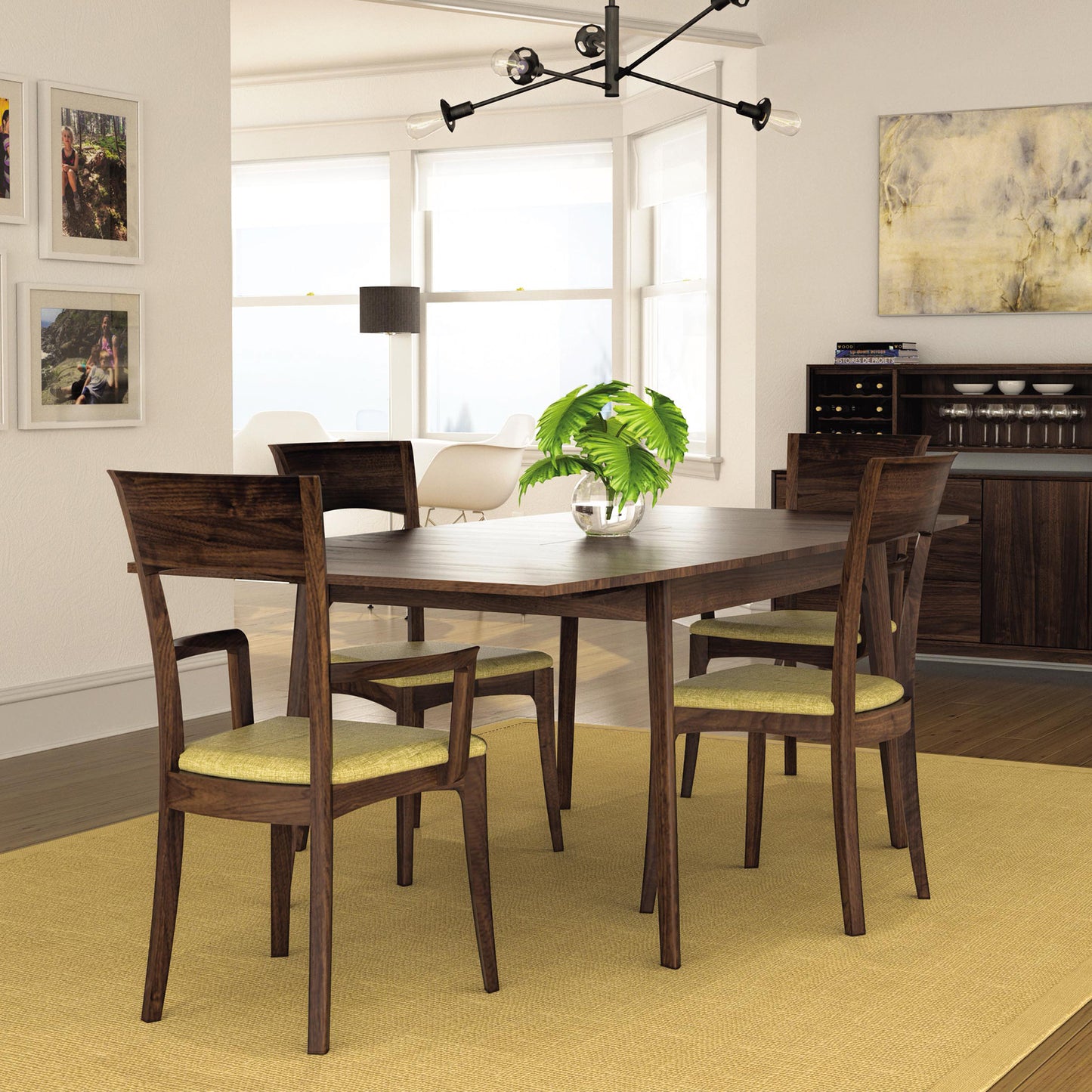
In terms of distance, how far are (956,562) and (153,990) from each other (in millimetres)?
4127

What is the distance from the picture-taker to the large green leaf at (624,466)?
10.5 feet

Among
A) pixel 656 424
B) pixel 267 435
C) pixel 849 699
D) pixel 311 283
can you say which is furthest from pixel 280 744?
pixel 311 283

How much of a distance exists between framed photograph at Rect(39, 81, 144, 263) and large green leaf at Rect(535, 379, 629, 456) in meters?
2.06

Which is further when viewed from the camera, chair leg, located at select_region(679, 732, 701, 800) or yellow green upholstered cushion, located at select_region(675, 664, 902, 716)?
chair leg, located at select_region(679, 732, 701, 800)

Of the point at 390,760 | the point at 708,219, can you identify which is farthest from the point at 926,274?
the point at 390,760

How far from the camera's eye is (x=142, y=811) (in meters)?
3.88

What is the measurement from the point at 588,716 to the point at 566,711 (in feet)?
4.07

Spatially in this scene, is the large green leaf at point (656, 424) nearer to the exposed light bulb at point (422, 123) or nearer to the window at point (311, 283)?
the exposed light bulb at point (422, 123)

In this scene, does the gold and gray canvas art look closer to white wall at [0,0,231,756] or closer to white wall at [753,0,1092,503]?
white wall at [753,0,1092,503]

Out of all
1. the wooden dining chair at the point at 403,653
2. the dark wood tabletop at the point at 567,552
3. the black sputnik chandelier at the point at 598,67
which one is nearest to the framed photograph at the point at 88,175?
the black sputnik chandelier at the point at 598,67

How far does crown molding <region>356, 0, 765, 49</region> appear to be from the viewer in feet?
18.7

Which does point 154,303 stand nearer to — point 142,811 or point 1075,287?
point 142,811

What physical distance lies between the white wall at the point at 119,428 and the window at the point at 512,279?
354cm

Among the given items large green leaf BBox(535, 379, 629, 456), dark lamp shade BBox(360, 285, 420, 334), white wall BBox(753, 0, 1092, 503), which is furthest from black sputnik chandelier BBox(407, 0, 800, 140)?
dark lamp shade BBox(360, 285, 420, 334)
